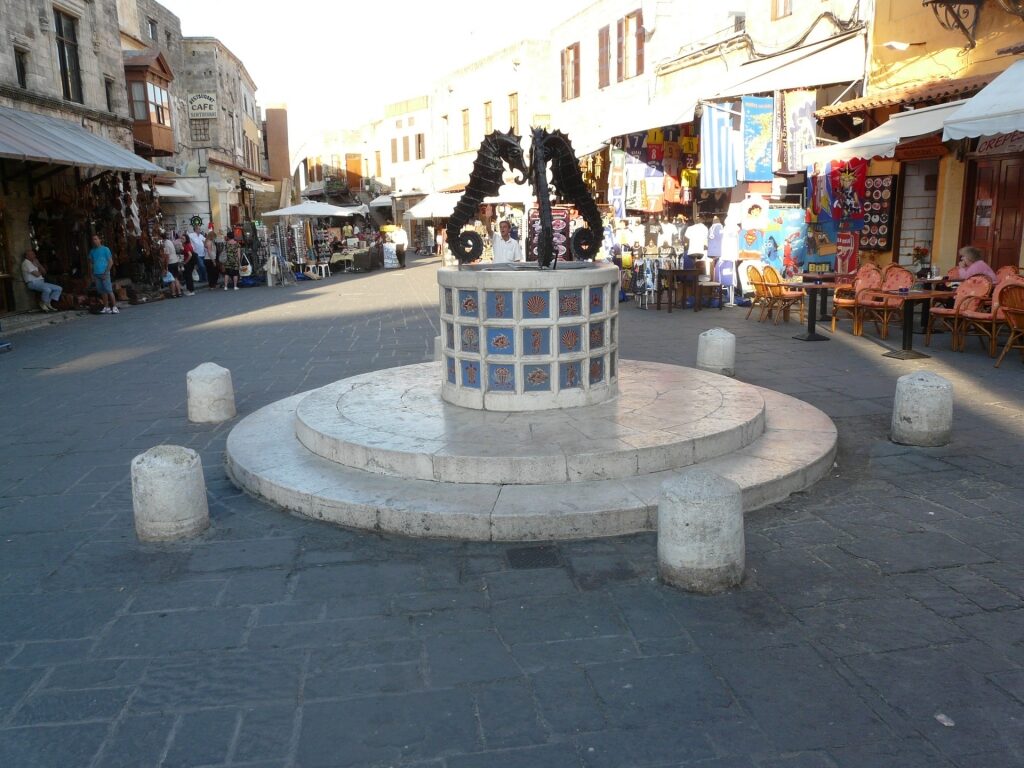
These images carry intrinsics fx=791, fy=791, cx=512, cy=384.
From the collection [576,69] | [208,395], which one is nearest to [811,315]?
[208,395]

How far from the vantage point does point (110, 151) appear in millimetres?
17953

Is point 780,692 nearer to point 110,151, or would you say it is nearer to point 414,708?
point 414,708

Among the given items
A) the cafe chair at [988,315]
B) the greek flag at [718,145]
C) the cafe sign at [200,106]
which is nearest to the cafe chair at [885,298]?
the cafe chair at [988,315]

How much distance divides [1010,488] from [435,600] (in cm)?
393

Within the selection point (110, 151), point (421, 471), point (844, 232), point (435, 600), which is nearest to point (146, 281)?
point (110, 151)

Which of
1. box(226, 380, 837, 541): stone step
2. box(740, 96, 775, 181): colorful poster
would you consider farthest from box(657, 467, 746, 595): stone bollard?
box(740, 96, 775, 181): colorful poster

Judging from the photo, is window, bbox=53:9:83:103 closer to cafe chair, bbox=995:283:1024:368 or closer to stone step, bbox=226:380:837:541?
stone step, bbox=226:380:837:541

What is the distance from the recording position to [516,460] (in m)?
5.13

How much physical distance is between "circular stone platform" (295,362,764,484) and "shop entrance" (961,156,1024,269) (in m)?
7.02

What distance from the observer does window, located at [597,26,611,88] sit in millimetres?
21984

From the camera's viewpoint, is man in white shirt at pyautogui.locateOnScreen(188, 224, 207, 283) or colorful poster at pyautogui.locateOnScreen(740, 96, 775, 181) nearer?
colorful poster at pyautogui.locateOnScreen(740, 96, 775, 181)

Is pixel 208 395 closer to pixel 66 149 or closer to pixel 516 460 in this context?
pixel 516 460

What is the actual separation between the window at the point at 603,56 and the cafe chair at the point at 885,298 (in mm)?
13147

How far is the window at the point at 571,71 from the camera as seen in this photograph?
2433 centimetres
